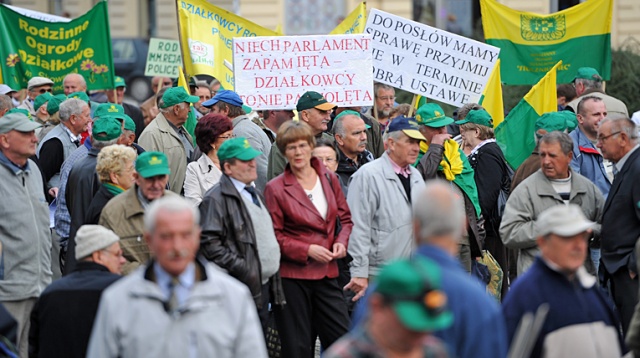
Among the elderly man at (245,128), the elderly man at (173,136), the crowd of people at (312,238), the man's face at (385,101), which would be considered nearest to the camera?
the crowd of people at (312,238)

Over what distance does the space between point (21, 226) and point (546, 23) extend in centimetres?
833

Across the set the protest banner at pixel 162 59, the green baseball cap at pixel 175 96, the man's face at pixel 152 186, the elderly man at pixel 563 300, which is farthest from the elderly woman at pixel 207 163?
the protest banner at pixel 162 59

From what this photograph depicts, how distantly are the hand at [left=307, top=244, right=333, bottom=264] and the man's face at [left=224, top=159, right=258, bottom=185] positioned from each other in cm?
62

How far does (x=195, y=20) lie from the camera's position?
1253 cm

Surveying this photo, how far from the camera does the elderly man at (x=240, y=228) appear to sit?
731 centimetres

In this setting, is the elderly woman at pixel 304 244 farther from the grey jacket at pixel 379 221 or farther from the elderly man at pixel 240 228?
the elderly man at pixel 240 228

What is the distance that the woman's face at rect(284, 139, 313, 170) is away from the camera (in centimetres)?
789

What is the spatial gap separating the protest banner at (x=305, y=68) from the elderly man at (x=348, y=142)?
1754 mm

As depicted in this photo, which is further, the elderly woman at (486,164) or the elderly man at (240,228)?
the elderly woman at (486,164)

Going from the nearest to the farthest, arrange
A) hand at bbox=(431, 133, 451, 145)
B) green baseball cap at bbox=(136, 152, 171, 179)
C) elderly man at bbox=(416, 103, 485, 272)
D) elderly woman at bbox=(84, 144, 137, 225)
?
green baseball cap at bbox=(136, 152, 171, 179), elderly woman at bbox=(84, 144, 137, 225), elderly man at bbox=(416, 103, 485, 272), hand at bbox=(431, 133, 451, 145)

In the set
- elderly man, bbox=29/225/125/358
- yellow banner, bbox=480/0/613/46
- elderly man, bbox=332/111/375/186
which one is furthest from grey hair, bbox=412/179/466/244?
yellow banner, bbox=480/0/613/46

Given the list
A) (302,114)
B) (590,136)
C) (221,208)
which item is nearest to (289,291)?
(221,208)

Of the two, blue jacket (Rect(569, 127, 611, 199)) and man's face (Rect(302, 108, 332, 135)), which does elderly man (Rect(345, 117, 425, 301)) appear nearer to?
man's face (Rect(302, 108, 332, 135))

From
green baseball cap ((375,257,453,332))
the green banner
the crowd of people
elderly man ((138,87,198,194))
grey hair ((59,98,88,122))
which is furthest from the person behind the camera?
the green banner
